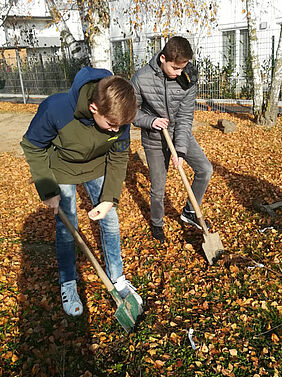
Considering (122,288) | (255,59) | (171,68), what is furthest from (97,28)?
Answer: (122,288)

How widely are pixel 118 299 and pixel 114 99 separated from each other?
148 cm

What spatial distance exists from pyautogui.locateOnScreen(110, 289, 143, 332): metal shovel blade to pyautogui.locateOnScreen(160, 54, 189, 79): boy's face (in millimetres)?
1938

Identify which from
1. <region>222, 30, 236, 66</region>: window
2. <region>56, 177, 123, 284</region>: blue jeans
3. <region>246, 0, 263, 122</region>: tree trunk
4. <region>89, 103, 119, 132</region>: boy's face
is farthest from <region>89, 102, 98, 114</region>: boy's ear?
<region>222, 30, 236, 66</region>: window

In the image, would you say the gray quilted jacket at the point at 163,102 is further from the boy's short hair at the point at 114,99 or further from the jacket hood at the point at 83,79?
the boy's short hair at the point at 114,99

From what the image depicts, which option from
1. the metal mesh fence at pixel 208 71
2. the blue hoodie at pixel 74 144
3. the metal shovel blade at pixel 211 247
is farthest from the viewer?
the metal mesh fence at pixel 208 71

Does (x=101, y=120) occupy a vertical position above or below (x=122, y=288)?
above

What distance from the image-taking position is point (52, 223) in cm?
470

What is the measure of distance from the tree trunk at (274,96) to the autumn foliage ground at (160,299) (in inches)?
159

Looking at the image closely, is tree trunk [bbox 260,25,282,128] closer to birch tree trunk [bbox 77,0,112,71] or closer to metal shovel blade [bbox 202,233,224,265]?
birch tree trunk [bbox 77,0,112,71]

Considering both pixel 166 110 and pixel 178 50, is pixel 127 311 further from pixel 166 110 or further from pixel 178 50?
pixel 178 50

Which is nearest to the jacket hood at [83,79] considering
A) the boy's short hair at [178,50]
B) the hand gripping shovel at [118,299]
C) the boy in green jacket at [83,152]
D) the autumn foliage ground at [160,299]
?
the boy in green jacket at [83,152]

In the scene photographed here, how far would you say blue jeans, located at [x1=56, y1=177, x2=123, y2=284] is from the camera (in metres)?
2.66

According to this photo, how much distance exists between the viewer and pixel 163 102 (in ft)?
11.0

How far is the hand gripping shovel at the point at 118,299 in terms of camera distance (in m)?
2.47
